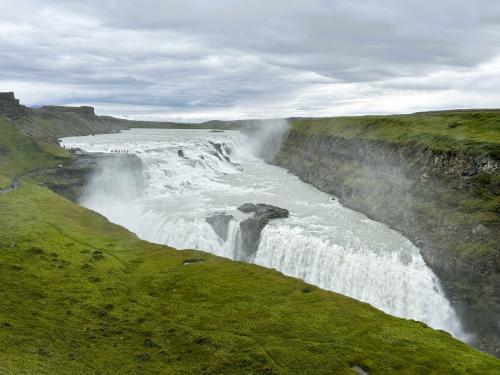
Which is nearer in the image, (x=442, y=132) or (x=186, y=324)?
(x=186, y=324)

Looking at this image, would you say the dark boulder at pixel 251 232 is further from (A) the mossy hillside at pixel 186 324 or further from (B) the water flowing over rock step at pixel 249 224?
(A) the mossy hillside at pixel 186 324

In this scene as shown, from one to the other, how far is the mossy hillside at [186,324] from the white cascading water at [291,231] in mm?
15694

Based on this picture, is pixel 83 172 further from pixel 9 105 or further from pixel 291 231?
pixel 9 105

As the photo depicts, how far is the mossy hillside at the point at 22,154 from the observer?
79938 millimetres

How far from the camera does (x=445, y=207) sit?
53688mm

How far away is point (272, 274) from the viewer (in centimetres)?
3450

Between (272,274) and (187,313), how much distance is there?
9.22 m

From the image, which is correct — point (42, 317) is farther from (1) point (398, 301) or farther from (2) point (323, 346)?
(1) point (398, 301)

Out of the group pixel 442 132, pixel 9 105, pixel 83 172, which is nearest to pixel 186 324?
pixel 442 132

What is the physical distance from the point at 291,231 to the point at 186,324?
98.3 ft

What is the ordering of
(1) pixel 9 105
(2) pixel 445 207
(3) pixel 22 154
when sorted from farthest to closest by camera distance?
1. (1) pixel 9 105
2. (3) pixel 22 154
3. (2) pixel 445 207

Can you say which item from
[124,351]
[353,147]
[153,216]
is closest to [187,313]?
[124,351]

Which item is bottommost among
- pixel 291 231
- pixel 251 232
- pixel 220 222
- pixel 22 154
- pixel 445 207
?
pixel 251 232

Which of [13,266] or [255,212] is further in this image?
[255,212]
